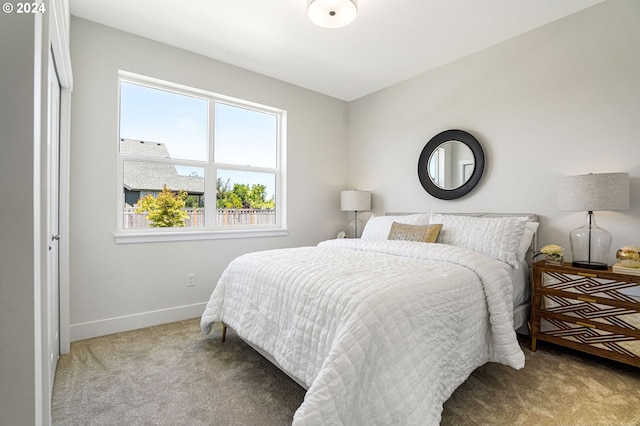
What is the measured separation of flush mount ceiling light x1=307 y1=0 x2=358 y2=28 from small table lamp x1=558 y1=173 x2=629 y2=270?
195 cm

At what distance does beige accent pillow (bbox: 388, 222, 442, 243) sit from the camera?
8.44 feet

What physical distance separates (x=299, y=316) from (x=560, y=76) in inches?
112

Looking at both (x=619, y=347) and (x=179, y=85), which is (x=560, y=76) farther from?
(x=179, y=85)

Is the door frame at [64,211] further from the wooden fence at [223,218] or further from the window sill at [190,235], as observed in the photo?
the wooden fence at [223,218]

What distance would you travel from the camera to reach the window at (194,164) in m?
2.83

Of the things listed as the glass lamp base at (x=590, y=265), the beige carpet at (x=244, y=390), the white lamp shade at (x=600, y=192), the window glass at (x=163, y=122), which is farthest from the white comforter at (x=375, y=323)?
the window glass at (x=163, y=122)

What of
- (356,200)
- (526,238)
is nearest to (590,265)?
(526,238)

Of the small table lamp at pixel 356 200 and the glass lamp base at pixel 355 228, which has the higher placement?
the small table lamp at pixel 356 200

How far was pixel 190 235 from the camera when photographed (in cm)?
302

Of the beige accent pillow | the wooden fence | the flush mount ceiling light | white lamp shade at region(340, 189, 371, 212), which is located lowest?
the beige accent pillow

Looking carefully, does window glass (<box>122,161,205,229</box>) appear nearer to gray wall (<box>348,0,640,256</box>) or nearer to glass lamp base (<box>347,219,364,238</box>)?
glass lamp base (<box>347,219,364,238</box>)

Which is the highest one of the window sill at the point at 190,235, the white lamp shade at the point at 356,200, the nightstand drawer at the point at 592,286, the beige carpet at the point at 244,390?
the white lamp shade at the point at 356,200

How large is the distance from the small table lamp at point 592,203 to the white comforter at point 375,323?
77cm

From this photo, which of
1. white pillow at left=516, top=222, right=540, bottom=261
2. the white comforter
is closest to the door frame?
the white comforter
